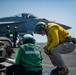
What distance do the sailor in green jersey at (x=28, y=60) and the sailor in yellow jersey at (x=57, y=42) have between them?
1.74m

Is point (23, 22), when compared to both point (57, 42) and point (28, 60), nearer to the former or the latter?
point (57, 42)

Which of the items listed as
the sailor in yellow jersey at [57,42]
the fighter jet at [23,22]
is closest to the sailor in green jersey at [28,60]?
the sailor in yellow jersey at [57,42]

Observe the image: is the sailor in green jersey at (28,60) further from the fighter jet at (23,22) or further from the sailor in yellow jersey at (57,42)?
the fighter jet at (23,22)

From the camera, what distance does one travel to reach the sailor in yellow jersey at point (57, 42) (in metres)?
8.44

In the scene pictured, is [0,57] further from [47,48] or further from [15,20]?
[15,20]

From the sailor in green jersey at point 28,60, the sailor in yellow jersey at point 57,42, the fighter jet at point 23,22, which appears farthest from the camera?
the fighter jet at point 23,22

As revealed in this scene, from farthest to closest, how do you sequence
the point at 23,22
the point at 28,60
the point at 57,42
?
the point at 23,22 → the point at 57,42 → the point at 28,60

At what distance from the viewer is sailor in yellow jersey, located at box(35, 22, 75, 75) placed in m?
8.44

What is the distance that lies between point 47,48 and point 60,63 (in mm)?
639

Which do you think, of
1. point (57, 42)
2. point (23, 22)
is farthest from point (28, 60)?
point (23, 22)

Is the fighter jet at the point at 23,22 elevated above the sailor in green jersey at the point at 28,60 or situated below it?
below

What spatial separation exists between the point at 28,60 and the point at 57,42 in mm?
1948

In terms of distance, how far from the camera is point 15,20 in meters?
40.2

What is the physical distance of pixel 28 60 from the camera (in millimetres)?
6660
